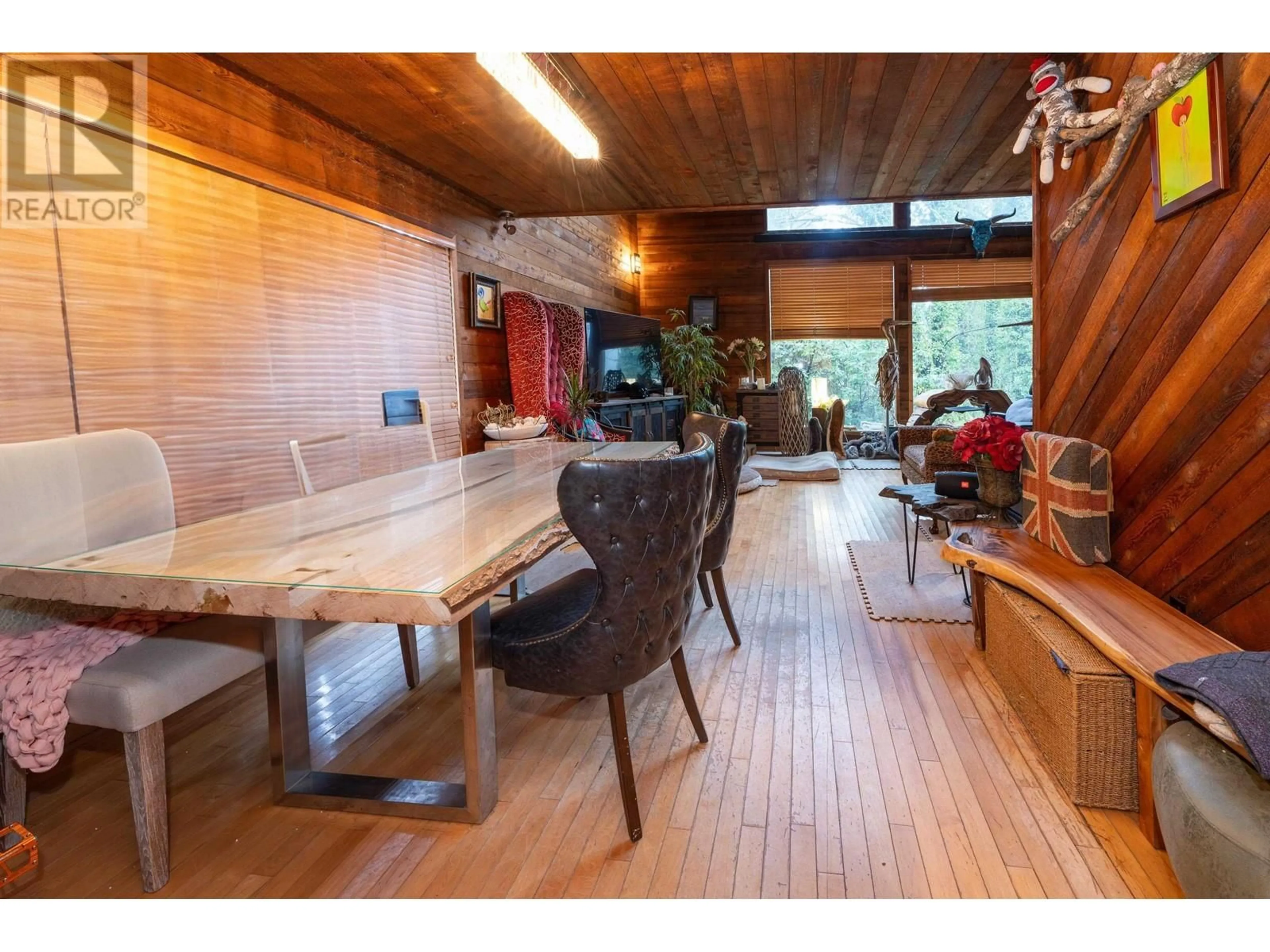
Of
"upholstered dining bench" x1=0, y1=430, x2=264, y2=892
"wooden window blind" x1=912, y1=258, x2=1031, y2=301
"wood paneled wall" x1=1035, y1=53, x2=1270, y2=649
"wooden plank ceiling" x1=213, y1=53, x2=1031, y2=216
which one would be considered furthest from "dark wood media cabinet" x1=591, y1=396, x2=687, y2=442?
"upholstered dining bench" x1=0, y1=430, x2=264, y2=892

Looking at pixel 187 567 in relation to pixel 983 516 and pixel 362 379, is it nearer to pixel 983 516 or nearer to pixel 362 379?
pixel 362 379

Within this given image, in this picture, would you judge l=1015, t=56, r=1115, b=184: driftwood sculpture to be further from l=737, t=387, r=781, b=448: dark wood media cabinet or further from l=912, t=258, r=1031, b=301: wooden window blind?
l=912, t=258, r=1031, b=301: wooden window blind

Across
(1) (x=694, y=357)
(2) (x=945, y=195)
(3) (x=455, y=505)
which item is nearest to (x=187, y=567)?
(3) (x=455, y=505)

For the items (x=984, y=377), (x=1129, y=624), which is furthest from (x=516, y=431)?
(x=984, y=377)

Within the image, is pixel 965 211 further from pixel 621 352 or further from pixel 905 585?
pixel 905 585

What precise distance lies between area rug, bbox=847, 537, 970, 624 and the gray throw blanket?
160 centimetres

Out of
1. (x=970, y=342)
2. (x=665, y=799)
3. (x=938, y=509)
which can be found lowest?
(x=665, y=799)

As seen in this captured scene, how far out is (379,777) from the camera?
78.5 inches

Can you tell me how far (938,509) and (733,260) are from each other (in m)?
6.64

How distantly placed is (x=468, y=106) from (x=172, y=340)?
1.70 m

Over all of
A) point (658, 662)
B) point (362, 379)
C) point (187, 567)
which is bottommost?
point (658, 662)

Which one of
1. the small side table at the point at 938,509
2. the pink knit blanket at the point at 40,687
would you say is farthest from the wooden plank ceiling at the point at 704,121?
the pink knit blanket at the point at 40,687

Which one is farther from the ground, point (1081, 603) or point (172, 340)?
point (172, 340)
